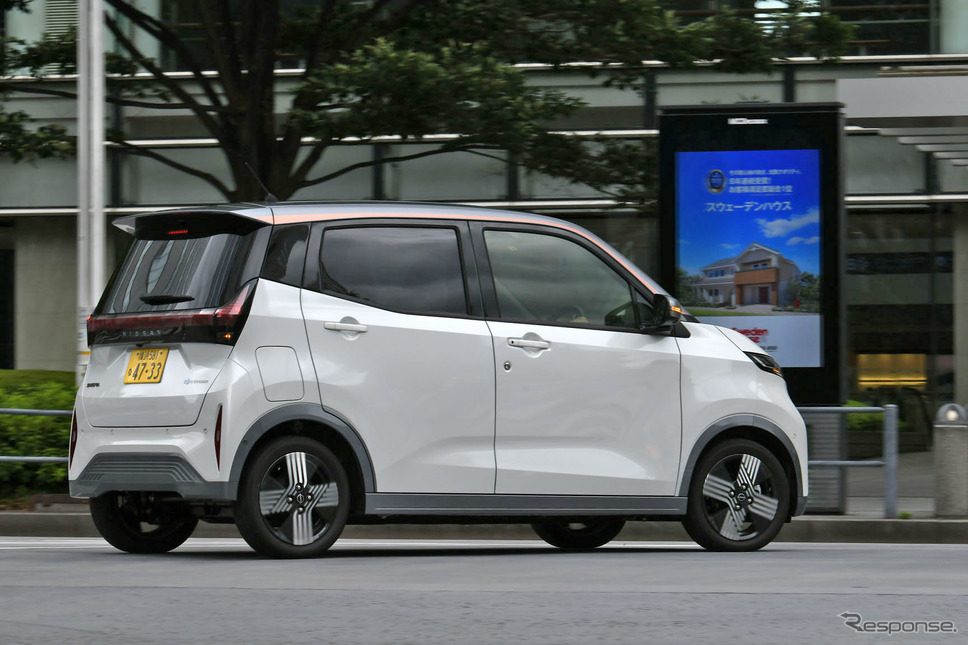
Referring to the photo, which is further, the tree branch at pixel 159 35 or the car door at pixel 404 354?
the tree branch at pixel 159 35

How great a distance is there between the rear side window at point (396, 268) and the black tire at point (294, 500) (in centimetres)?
81

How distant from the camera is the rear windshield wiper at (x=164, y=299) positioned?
8047 millimetres

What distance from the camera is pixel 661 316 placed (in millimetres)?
8719

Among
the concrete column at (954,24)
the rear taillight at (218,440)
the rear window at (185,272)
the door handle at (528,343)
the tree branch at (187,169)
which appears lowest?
the rear taillight at (218,440)

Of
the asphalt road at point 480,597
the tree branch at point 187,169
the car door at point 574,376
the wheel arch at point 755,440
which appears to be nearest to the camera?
the asphalt road at point 480,597

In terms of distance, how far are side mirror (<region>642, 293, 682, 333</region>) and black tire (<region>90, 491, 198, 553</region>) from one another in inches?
103

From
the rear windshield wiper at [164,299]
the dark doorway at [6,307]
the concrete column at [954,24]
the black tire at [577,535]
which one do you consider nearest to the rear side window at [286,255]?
the rear windshield wiper at [164,299]

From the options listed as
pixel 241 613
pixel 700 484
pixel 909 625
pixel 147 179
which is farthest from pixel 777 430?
pixel 147 179

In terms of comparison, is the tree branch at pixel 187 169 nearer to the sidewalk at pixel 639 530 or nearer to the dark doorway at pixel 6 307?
the sidewalk at pixel 639 530

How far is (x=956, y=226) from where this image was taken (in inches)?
781

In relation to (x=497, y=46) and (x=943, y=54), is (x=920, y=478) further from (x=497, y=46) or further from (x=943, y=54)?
(x=943, y=54)

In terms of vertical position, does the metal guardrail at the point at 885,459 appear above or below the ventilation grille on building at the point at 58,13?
below

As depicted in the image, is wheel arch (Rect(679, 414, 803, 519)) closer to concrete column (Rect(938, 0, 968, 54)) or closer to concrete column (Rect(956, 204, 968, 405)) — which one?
concrete column (Rect(956, 204, 968, 405))

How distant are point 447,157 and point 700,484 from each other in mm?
12241
